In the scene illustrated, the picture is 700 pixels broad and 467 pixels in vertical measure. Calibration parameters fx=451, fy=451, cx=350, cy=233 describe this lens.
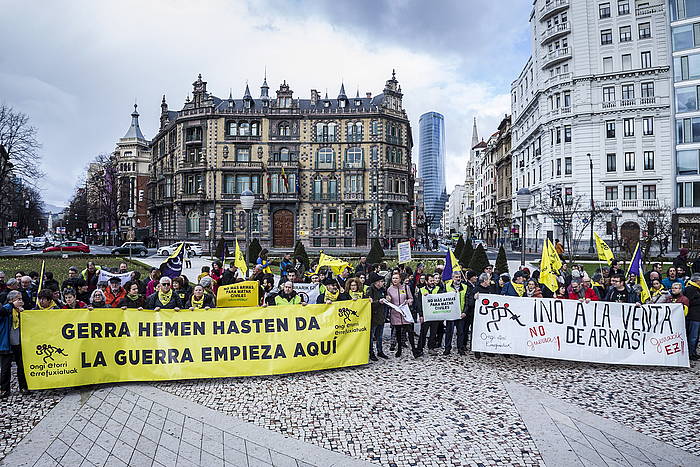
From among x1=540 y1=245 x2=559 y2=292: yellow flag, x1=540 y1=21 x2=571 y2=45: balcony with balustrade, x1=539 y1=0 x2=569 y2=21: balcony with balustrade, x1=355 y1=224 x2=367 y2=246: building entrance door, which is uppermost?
x1=539 y1=0 x2=569 y2=21: balcony with balustrade

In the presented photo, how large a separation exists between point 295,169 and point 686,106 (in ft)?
146

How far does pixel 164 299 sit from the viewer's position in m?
8.54

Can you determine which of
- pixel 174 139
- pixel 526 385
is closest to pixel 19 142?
pixel 174 139

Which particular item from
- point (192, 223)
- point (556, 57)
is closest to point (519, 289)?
point (556, 57)

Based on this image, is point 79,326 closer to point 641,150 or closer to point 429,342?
point 429,342

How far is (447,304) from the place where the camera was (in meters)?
9.95

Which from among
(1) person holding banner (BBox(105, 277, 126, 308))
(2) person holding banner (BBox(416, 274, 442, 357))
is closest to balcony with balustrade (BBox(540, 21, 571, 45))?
(2) person holding banner (BBox(416, 274, 442, 357))

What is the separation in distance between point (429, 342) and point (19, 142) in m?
52.1

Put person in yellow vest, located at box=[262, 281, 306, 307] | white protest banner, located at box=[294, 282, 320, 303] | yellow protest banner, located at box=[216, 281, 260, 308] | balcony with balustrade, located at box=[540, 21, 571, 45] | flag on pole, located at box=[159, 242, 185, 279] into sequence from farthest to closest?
1. balcony with balustrade, located at box=[540, 21, 571, 45]
2. flag on pole, located at box=[159, 242, 185, 279]
3. white protest banner, located at box=[294, 282, 320, 303]
4. yellow protest banner, located at box=[216, 281, 260, 308]
5. person in yellow vest, located at box=[262, 281, 306, 307]

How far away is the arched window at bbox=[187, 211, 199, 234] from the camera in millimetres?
61281

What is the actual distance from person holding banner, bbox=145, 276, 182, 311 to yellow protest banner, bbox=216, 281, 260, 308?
185cm

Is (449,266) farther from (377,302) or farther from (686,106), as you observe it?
(686,106)

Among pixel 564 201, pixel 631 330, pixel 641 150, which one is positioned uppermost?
pixel 641 150

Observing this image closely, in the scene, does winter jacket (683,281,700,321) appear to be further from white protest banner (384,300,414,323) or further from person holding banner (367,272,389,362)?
person holding banner (367,272,389,362)
